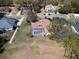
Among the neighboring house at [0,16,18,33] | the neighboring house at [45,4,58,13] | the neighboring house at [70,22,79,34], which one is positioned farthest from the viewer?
the neighboring house at [45,4,58,13]

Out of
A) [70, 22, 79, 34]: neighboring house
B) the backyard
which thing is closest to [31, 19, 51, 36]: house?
the backyard

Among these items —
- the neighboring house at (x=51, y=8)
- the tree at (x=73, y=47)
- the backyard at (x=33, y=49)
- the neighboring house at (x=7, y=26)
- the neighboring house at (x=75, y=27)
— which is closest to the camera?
the tree at (x=73, y=47)

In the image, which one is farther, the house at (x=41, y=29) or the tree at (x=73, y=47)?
the house at (x=41, y=29)

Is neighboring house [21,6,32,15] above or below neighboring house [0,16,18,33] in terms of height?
below

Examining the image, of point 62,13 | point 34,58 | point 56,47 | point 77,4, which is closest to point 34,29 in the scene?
point 56,47

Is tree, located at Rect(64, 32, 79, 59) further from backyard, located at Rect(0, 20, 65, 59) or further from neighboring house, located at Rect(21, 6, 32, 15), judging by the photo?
neighboring house, located at Rect(21, 6, 32, 15)

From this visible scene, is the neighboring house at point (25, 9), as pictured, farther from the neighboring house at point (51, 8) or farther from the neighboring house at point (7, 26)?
the neighboring house at point (7, 26)

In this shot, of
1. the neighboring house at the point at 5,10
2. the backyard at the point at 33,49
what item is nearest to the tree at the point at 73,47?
the backyard at the point at 33,49

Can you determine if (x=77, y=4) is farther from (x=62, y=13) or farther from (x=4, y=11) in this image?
(x=4, y=11)

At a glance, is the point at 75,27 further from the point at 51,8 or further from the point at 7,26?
the point at 51,8

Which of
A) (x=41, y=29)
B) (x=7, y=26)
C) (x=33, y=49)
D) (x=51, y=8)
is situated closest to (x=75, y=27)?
(x=41, y=29)

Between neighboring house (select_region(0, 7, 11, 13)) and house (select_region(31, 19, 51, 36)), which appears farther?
neighboring house (select_region(0, 7, 11, 13))
